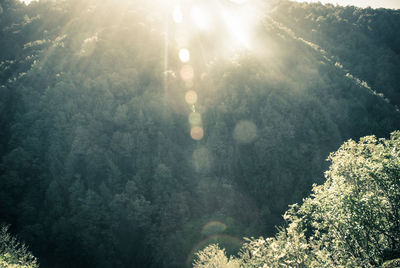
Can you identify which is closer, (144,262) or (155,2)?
(144,262)

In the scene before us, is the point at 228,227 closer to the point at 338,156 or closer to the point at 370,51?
the point at 338,156

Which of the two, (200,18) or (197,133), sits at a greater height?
(200,18)

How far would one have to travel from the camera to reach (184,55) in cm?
8388

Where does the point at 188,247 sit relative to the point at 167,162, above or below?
below

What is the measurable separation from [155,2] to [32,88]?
62.0m

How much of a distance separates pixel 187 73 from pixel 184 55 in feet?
29.2

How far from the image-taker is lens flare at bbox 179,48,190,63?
82431 millimetres

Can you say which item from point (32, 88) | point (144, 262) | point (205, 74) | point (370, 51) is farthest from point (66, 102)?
point (370, 51)

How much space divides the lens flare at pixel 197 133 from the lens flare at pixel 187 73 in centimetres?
1682

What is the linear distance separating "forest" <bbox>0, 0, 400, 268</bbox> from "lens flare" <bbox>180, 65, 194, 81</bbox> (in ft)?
1.11

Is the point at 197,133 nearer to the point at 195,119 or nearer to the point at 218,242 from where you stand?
the point at 195,119

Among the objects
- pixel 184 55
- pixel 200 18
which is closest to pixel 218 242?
pixel 184 55

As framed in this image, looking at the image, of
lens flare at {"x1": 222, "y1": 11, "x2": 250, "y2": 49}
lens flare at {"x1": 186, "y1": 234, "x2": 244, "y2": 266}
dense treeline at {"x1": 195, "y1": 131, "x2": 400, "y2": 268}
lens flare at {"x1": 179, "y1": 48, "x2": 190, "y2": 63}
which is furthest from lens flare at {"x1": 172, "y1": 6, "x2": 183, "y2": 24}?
dense treeline at {"x1": 195, "y1": 131, "x2": 400, "y2": 268}

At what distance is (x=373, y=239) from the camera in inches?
584
